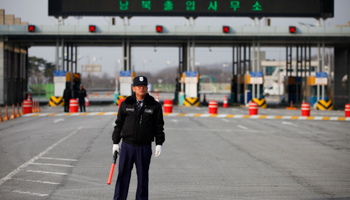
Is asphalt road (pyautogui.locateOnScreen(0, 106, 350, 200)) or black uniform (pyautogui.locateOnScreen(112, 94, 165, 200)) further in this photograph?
asphalt road (pyautogui.locateOnScreen(0, 106, 350, 200))

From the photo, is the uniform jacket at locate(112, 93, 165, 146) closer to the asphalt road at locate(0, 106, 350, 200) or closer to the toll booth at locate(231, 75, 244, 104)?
the asphalt road at locate(0, 106, 350, 200)

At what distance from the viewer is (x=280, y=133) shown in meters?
18.5

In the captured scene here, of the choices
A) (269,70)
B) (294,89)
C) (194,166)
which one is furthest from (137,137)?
(269,70)

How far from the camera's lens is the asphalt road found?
7.77m

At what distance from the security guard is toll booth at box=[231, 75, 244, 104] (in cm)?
4168

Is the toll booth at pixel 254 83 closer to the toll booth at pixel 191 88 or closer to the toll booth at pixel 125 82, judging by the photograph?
the toll booth at pixel 191 88

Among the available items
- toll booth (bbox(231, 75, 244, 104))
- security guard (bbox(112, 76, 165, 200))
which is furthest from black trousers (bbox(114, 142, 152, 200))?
toll booth (bbox(231, 75, 244, 104))

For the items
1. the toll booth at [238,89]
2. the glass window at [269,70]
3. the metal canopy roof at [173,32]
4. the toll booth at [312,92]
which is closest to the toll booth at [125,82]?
the metal canopy roof at [173,32]

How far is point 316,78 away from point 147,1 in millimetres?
16322

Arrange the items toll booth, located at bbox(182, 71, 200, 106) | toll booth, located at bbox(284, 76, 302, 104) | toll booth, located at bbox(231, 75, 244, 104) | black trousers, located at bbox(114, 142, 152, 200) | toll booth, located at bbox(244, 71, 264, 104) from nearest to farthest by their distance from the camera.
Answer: black trousers, located at bbox(114, 142, 152, 200), toll booth, located at bbox(244, 71, 264, 104), toll booth, located at bbox(182, 71, 200, 106), toll booth, located at bbox(231, 75, 244, 104), toll booth, located at bbox(284, 76, 302, 104)

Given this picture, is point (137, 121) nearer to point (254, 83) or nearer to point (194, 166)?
point (194, 166)

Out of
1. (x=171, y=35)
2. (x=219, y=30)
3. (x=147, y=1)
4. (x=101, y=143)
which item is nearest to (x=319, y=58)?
(x=219, y=30)

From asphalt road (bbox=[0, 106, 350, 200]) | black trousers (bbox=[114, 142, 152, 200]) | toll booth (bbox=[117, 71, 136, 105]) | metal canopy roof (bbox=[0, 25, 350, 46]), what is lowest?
asphalt road (bbox=[0, 106, 350, 200])

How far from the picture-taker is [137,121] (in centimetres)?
646
